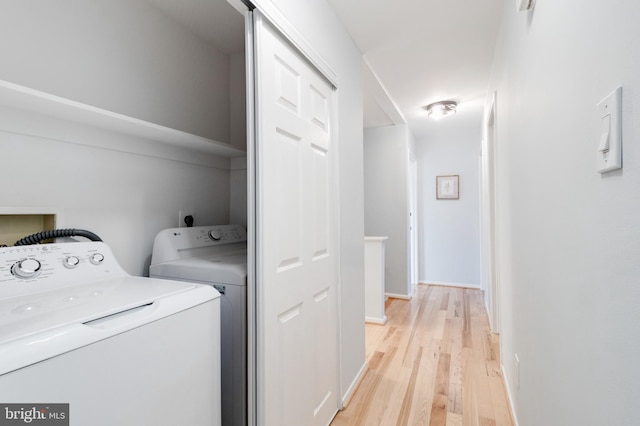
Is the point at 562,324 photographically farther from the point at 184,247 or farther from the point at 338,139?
the point at 184,247

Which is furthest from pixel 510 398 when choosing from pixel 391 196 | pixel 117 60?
pixel 117 60

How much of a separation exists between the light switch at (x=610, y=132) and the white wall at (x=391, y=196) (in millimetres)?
3613

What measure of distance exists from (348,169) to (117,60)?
142 cm

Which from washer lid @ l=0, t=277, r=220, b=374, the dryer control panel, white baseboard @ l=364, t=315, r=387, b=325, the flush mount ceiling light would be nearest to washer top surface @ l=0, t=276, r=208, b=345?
washer lid @ l=0, t=277, r=220, b=374

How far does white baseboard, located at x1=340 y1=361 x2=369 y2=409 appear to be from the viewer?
6.40 ft

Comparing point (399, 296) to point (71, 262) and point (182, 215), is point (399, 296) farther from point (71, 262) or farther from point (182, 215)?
point (71, 262)

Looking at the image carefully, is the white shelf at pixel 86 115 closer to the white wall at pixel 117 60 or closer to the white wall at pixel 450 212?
the white wall at pixel 117 60

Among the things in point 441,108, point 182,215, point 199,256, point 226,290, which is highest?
point 441,108

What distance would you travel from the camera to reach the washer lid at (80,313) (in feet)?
2.18

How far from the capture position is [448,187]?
5.09 metres

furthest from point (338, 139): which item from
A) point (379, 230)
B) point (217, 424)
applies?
point (379, 230)

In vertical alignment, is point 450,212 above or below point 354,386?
above

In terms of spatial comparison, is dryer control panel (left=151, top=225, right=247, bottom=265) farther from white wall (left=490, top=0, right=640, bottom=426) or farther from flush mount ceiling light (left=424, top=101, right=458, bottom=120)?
flush mount ceiling light (left=424, top=101, right=458, bottom=120)

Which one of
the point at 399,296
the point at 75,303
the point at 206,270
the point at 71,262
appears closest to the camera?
the point at 75,303
